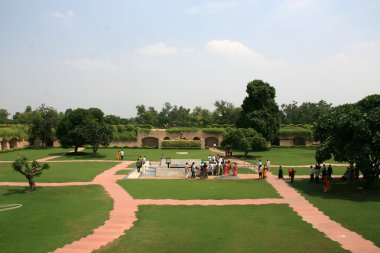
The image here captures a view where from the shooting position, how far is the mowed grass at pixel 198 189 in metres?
20.0

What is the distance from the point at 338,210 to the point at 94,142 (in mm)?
31438

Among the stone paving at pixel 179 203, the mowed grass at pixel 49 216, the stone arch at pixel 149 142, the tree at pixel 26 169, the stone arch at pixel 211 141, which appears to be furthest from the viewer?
the stone arch at pixel 149 142

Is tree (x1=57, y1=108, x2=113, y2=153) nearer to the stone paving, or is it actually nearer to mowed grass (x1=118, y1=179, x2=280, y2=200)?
the stone paving

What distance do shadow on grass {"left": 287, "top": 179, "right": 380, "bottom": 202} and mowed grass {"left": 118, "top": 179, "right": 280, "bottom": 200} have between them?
2.13 metres

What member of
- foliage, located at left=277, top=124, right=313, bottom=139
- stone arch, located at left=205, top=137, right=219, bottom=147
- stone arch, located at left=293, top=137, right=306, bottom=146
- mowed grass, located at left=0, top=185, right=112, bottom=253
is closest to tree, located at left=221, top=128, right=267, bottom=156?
mowed grass, located at left=0, top=185, right=112, bottom=253

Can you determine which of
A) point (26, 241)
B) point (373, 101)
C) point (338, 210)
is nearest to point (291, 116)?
point (373, 101)

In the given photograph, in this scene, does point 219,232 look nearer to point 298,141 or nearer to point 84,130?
point 84,130

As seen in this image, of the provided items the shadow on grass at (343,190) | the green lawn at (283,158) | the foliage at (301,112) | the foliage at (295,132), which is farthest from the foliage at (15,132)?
the foliage at (301,112)

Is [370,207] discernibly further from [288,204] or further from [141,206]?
[141,206]

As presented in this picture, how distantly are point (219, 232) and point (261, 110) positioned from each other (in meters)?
37.7

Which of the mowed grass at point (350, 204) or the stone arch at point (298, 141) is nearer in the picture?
the mowed grass at point (350, 204)

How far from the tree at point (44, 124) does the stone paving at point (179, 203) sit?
32053 millimetres

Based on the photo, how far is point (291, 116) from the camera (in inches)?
3807

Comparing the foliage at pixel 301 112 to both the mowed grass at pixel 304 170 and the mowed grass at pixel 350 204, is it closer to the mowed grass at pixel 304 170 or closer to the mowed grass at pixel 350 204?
the mowed grass at pixel 304 170
